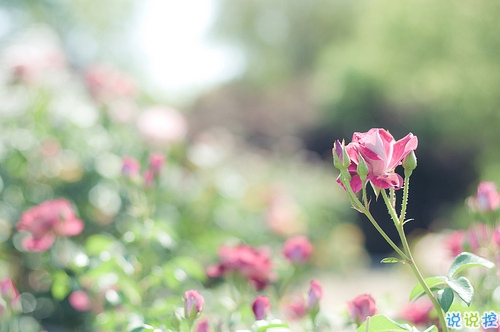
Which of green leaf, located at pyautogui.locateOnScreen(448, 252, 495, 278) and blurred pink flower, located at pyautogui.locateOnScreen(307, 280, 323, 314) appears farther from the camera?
blurred pink flower, located at pyautogui.locateOnScreen(307, 280, 323, 314)

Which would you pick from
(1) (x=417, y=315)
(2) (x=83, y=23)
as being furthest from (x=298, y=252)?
(2) (x=83, y=23)

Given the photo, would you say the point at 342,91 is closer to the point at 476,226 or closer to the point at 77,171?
the point at 77,171

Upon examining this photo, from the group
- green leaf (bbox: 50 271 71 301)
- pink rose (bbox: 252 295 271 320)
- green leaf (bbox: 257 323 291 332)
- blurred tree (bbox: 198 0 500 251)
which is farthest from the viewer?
blurred tree (bbox: 198 0 500 251)

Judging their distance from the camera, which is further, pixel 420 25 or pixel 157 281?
pixel 420 25

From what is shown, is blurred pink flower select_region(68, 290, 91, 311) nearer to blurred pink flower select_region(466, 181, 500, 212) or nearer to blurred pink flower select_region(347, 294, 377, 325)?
blurred pink flower select_region(347, 294, 377, 325)

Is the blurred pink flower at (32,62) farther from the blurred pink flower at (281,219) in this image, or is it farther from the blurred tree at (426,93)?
the blurred tree at (426,93)

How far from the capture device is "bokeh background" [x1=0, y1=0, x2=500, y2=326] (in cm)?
231

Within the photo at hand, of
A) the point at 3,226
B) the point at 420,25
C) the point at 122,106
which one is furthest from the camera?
the point at 420,25

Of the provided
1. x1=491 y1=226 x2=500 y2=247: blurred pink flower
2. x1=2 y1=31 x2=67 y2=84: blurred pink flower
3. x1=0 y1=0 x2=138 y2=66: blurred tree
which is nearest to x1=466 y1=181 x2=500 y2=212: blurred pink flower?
x1=491 y1=226 x2=500 y2=247: blurred pink flower

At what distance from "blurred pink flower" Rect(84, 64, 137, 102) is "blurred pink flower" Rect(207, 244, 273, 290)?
1486mm

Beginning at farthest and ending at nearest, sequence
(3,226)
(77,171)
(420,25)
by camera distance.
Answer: (420,25)
(77,171)
(3,226)

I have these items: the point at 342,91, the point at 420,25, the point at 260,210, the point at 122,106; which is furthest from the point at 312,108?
the point at 122,106

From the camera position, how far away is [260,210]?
3033mm

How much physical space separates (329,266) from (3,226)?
2.13 m
